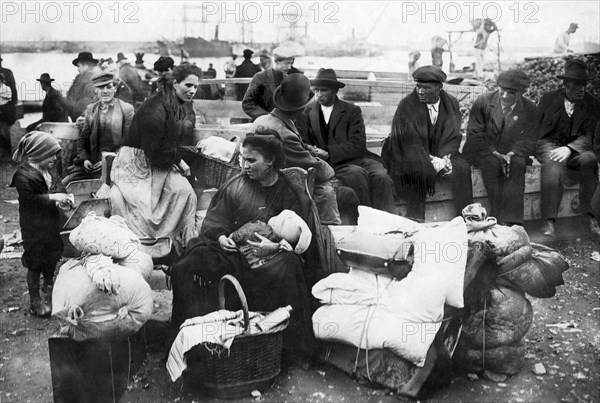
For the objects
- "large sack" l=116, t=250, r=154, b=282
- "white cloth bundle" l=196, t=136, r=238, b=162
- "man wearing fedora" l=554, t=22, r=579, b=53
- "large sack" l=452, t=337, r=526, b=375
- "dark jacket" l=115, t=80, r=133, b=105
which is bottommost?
"large sack" l=452, t=337, r=526, b=375

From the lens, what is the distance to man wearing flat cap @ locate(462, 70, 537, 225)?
5.62 m

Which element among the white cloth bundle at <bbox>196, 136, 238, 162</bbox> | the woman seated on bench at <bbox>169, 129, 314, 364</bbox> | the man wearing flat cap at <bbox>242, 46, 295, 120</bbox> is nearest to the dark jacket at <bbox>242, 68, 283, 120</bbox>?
the man wearing flat cap at <bbox>242, 46, 295, 120</bbox>

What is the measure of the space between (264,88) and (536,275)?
3.02 meters

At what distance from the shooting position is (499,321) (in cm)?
388

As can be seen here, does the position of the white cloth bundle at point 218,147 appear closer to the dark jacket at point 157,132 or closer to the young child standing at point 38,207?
the dark jacket at point 157,132

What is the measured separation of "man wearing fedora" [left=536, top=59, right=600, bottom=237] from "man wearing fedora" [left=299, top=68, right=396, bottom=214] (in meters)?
1.44

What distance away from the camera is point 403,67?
748 cm

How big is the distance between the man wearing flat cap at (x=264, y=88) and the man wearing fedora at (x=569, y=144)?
2.31 meters

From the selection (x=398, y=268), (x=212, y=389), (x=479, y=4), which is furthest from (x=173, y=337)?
(x=479, y=4)

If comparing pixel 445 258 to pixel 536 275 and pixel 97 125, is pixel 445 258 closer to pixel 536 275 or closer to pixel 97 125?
pixel 536 275

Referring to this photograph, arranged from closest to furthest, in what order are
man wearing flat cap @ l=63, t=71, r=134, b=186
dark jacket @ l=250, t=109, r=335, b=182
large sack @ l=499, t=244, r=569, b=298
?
1. large sack @ l=499, t=244, r=569, b=298
2. dark jacket @ l=250, t=109, r=335, b=182
3. man wearing flat cap @ l=63, t=71, r=134, b=186

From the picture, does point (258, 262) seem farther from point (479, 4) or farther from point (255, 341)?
point (479, 4)

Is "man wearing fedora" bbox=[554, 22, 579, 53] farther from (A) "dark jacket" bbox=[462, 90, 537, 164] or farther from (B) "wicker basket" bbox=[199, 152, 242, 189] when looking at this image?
(B) "wicker basket" bbox=[199, 152, 242, 189]

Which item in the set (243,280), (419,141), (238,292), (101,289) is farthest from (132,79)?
(238,292)
